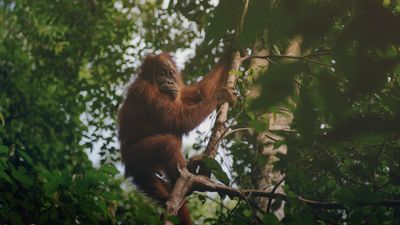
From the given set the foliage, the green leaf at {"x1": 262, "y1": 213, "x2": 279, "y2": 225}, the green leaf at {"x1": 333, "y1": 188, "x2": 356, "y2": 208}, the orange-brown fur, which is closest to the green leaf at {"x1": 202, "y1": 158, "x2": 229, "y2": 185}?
the foliage

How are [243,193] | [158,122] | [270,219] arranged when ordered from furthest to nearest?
[158,122] → [243,193] → [270,219]

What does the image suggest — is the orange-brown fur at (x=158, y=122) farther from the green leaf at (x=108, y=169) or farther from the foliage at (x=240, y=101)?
the green leaf at (x=108, y=169)

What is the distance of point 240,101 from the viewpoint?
13.7ft

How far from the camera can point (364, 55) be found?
1091 millimetres

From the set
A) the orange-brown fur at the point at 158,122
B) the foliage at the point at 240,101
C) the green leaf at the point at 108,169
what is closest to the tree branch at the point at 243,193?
the foliage at the point at 240,101

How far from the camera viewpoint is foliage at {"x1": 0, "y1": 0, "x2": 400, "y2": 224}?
1090mm

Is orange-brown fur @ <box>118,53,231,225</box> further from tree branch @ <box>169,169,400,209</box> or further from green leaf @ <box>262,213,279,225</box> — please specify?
Result: green leaf @ <box>262,213,279,225</box>

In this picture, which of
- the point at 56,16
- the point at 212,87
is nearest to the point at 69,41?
the point at 56,16

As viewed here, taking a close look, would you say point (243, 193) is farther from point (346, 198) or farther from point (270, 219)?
point (346, 198)

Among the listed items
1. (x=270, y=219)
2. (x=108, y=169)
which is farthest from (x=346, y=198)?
(x=108, y=169)

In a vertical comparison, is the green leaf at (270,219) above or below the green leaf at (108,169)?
below

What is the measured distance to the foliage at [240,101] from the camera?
1.09 meters

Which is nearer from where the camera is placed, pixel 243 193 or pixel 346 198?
pixel 346 198

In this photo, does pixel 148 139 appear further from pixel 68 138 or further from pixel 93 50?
pixel 68 138
